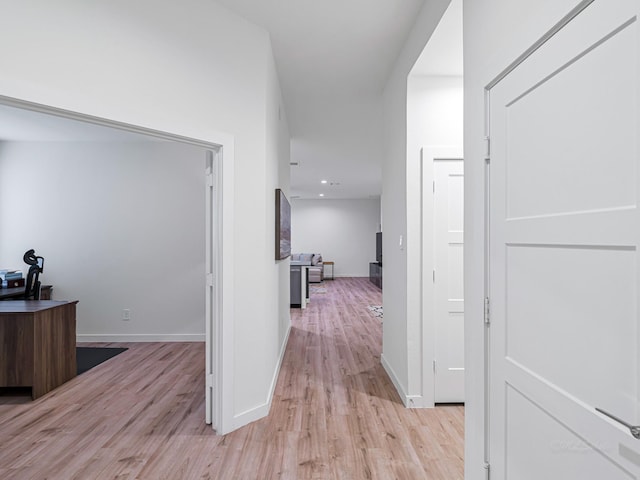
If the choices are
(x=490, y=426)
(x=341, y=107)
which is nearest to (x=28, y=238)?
(x=341, y=107)

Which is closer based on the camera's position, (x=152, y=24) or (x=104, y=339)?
(x=152, y=24)

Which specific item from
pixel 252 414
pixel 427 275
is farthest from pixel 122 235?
pixel 427 275

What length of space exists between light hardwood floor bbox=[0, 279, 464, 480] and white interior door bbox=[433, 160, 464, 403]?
232 mm

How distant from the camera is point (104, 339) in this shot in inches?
180

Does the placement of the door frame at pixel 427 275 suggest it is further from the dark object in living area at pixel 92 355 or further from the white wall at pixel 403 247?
the dark object in living area at pixel 92 355

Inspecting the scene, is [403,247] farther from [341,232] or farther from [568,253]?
[341,232]

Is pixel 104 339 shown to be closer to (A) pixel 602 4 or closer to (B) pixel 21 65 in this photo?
(B) pixel 21 65

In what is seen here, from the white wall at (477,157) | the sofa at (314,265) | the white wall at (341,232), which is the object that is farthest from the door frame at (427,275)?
the white wall at (341,232)

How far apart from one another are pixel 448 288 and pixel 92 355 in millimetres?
4006

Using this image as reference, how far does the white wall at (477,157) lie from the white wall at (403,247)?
86 cm

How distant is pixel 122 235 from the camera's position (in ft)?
15.0

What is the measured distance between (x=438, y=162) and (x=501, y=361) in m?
1.72

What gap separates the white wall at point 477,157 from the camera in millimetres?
1311

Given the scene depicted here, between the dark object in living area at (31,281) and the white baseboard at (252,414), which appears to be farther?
the dark object in living area at (31,281)
